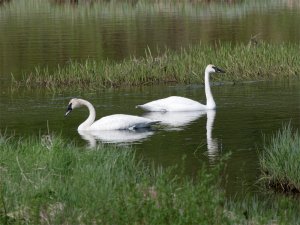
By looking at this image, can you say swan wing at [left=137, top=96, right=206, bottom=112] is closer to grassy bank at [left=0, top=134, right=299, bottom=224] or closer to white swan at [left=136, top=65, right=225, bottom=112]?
white swan at [left=136, top=65, right=225, bottom=112]

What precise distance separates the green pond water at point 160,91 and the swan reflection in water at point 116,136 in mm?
25

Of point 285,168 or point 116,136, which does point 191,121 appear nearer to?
point 116,136

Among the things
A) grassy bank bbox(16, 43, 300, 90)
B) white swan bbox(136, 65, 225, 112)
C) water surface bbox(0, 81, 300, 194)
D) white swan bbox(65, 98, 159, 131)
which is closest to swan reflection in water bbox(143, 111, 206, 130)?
water surface bbox(0, 81, 300, 194)

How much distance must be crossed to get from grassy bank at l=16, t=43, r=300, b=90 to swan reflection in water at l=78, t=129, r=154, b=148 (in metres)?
5.63

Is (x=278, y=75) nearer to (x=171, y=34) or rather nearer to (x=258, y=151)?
(x=258, y=151)

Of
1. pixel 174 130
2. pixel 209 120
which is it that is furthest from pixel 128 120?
pixel 209 120

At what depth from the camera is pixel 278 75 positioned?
25.3 m

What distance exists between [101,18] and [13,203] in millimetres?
40427

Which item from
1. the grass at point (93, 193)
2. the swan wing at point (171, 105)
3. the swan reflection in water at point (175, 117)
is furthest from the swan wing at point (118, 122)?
the grass at point (93, 193)

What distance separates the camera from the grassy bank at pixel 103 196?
820 centimetres

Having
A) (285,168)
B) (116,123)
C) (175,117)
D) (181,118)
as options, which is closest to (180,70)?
(175,117)

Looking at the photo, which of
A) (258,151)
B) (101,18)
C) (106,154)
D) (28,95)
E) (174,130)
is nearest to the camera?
(106,154)

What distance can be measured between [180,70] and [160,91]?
1.21 m

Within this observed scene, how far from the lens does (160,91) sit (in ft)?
78.9
